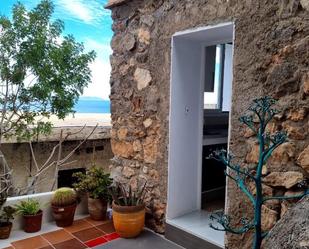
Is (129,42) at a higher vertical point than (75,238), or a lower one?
higher

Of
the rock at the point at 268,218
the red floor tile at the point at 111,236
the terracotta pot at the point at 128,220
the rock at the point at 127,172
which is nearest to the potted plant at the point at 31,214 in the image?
the red floor tile at the point at 111,236

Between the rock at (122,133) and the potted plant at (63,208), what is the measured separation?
32.5 inches

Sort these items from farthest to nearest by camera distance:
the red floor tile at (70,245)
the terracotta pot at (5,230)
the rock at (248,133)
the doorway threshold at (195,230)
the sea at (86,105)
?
the sea at (86,105)
the terracotta pot at (5,230)
the red floor tile at (70,245)
the doorway threshold at (195,230)
the rock at (248,133)

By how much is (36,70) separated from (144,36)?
2.18 metres

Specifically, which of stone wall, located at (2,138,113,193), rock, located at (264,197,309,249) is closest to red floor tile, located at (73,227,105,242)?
rock, located at (264,197,309,249)

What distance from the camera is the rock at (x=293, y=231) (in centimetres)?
108

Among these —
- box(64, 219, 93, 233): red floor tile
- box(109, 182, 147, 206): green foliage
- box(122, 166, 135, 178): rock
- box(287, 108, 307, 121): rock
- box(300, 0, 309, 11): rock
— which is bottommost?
box(64, 219, 93, 233): red floor tile

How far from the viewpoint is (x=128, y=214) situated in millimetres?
2645

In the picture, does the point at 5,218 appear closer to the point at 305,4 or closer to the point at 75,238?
the point at 75,238

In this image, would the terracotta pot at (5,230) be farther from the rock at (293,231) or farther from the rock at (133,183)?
the rock at (293,231)

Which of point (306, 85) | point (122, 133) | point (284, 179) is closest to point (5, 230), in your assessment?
point (122, 133)

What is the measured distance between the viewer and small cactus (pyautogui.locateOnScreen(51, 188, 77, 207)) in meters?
2.95

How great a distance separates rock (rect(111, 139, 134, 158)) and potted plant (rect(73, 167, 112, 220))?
297mm

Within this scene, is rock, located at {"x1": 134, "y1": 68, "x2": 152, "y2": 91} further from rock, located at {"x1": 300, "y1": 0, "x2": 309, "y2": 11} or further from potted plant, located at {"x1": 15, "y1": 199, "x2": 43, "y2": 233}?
potted plant, located at {"x1": 15, "y1": 199, "x2": 43, "y2": 233}
